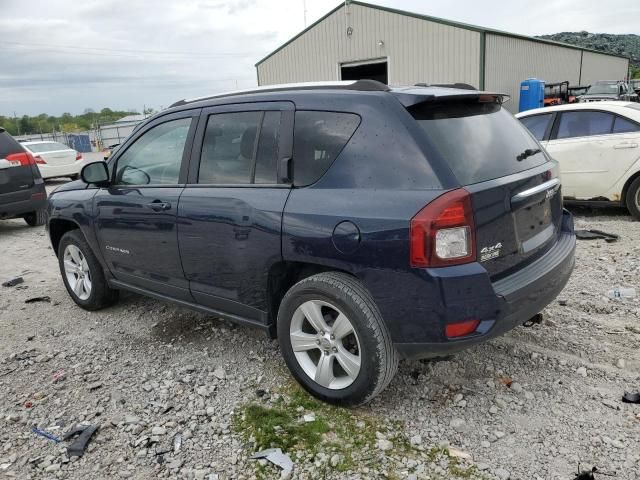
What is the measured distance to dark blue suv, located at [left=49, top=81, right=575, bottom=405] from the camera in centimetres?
254

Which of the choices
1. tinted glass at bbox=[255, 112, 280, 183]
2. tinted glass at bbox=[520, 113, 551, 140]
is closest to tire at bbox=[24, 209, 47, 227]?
tinted glass at bbox=[255, 112, 280, 183]

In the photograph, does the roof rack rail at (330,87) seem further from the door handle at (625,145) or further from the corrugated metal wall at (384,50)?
the corrugated metal wall at (384,50)

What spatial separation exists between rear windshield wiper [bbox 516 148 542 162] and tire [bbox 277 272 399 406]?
4.12ft

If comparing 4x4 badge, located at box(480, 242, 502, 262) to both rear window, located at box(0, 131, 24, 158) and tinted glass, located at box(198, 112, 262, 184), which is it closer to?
tinted glass, located at box(198, 112, 262, 184)

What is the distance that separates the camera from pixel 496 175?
277 centimetres

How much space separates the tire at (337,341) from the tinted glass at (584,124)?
5602 millimetres

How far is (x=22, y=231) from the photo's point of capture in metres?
9.06

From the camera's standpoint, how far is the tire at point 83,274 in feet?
15.1

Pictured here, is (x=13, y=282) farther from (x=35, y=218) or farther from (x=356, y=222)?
(x=356, y=222)

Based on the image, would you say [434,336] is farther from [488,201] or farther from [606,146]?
[606,146]

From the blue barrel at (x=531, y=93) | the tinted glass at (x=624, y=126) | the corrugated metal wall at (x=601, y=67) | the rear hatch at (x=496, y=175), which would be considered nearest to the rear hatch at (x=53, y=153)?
the tinted glass at (x=624, y=126)

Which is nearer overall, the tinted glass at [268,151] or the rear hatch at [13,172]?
the tinted glass at [268,151]

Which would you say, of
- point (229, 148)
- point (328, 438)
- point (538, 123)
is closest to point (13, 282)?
point (229, 148)

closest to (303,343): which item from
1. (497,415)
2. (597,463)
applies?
(497,415)
